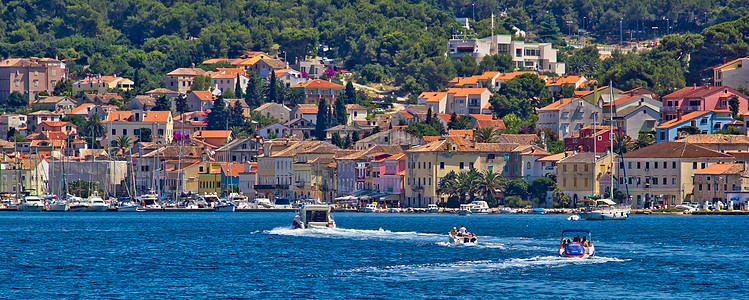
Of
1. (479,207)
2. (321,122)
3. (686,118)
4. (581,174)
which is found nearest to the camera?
(479,207)

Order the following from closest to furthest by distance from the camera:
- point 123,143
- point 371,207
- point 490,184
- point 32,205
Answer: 1. point 490,184
2. point 371,207
3. point 32,205
4. point 123,143

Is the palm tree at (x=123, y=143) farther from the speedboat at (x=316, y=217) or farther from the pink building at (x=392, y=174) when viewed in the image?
the speedboat at (x=316, y=217)

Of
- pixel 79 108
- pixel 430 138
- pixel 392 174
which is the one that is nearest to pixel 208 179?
pixel 430 138

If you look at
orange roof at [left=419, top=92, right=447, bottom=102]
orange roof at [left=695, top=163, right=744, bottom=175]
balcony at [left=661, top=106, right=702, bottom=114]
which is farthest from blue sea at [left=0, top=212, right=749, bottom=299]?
orange roof at [left=419, top=92, right=447, bottom=102]

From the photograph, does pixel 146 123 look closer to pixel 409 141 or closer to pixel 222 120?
pixel 222 120

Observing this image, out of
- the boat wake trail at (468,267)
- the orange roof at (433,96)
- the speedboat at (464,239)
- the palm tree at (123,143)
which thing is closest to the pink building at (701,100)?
the orange roof at (433,96)

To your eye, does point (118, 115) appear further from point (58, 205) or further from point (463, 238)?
point (463, 238)
